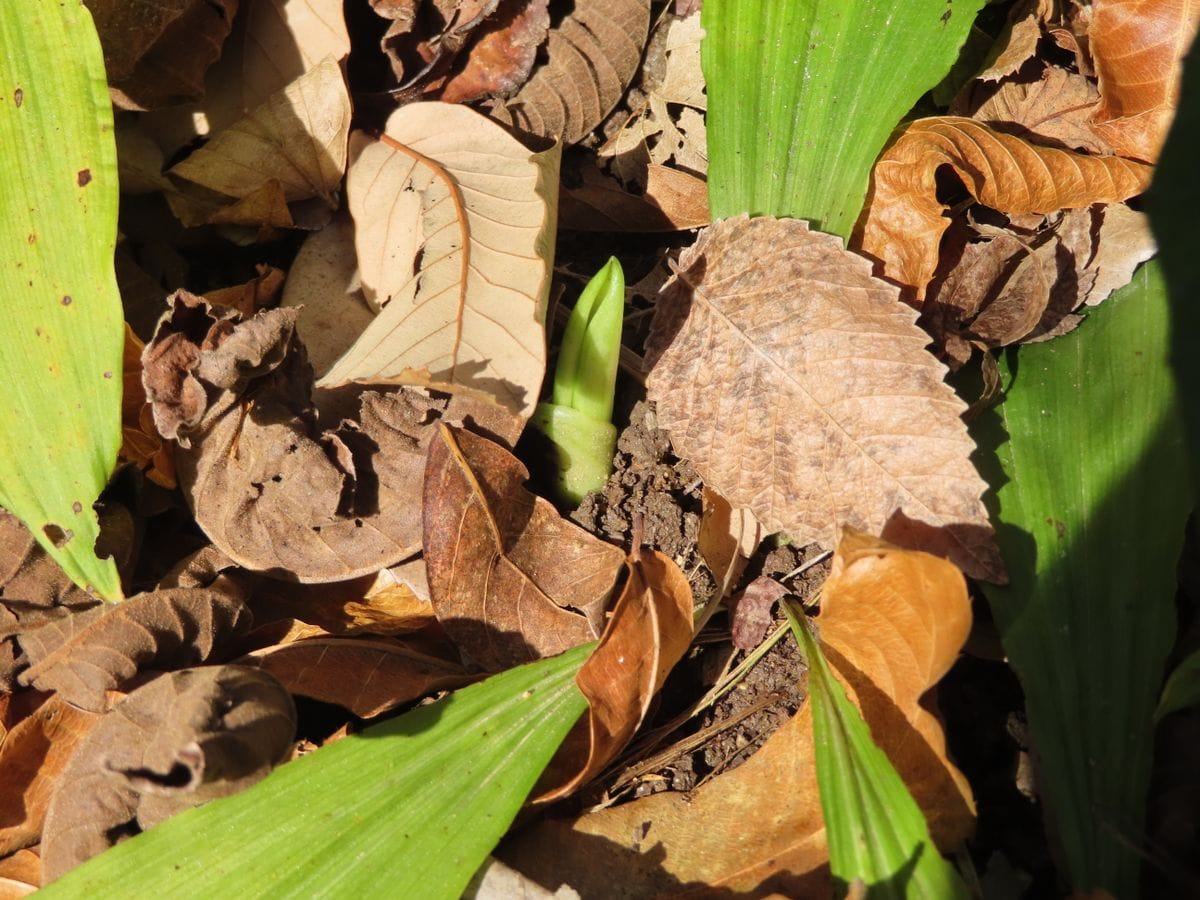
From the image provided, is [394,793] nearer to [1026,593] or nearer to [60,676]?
[60,676]

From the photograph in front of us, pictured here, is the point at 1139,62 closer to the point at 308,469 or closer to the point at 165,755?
the point at 308,469

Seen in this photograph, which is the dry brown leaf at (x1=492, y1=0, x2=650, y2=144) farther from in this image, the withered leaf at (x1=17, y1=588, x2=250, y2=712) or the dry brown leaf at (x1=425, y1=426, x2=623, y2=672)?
the withered leaf at (x1=17, y1=588, x2=250, y2=712)

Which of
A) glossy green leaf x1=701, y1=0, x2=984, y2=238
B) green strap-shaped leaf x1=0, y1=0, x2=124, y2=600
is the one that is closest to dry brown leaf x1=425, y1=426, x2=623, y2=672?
green strap-shaped leaf x1=0, y1=0, x2=124, y2=600

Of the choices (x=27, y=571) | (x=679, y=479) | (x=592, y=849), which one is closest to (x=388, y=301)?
(x=679, y=479)

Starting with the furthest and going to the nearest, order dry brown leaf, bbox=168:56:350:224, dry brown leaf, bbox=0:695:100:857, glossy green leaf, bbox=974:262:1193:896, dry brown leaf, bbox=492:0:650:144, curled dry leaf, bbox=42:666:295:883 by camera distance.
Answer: dry brown leaf, bbox=492:0:650:144 < dry brown leaf, bbox=168:56:350:224 < dry brown leaf, bbox=0:695:100:857 < glossy green leaf, bbox=974:262:1193:896 < curled dry leaf, bbox=42:666:295:883

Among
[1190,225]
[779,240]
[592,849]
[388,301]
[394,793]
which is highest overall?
[1190,225]

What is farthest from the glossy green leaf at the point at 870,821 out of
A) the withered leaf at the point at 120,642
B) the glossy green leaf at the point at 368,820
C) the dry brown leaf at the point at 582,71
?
the dry brown leaf at the point at 582,71
